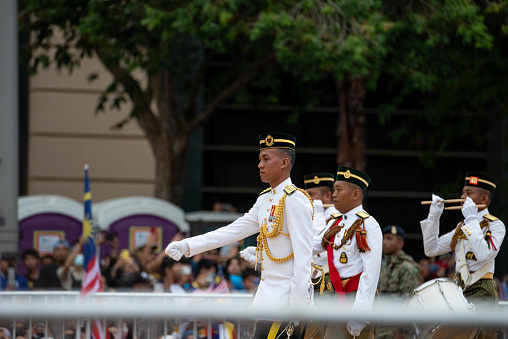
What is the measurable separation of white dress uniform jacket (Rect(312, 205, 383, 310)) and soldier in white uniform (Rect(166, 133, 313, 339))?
0.71 m

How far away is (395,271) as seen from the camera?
9.63 metres

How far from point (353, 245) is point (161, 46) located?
27.7 feet

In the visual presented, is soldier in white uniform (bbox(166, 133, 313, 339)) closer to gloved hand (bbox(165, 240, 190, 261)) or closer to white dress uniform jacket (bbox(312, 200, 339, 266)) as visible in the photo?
gloved hand (bbox(165, 240, 190, 261))

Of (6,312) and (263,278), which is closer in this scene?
(6,312)

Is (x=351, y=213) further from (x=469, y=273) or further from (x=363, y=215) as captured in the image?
(x=469, y=273)

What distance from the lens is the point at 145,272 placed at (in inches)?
474

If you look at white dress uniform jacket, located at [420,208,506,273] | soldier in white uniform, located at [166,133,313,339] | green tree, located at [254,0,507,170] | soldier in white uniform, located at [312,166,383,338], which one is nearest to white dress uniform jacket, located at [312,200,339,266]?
soldier in white uniform, located at [312,166,383,338]

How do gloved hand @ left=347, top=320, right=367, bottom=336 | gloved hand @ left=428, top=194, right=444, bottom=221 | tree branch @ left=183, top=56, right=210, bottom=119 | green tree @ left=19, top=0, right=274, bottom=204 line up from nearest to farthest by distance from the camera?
gloved hand @ left=347, top=320, right=367, bottom=336, gloved hand @ left=428, top=194, right=444, bottom=221, green tree @ left=19, top=0, right=274, bottom=204, tree branch @ left=183, top=56, right=210, bottom=119

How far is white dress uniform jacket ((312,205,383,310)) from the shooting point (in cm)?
664

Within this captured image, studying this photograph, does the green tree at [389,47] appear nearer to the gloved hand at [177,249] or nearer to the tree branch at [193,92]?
the tree branch at [193,92]

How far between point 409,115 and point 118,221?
7.75 m

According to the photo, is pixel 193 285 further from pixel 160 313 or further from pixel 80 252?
pixel 160 313

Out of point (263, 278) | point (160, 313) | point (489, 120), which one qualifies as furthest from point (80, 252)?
point (489, 120)

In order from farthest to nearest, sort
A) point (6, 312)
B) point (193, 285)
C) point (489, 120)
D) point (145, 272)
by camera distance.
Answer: point (489, 120) < point (145, 272) < point (193, 285) < point (6, 312)
